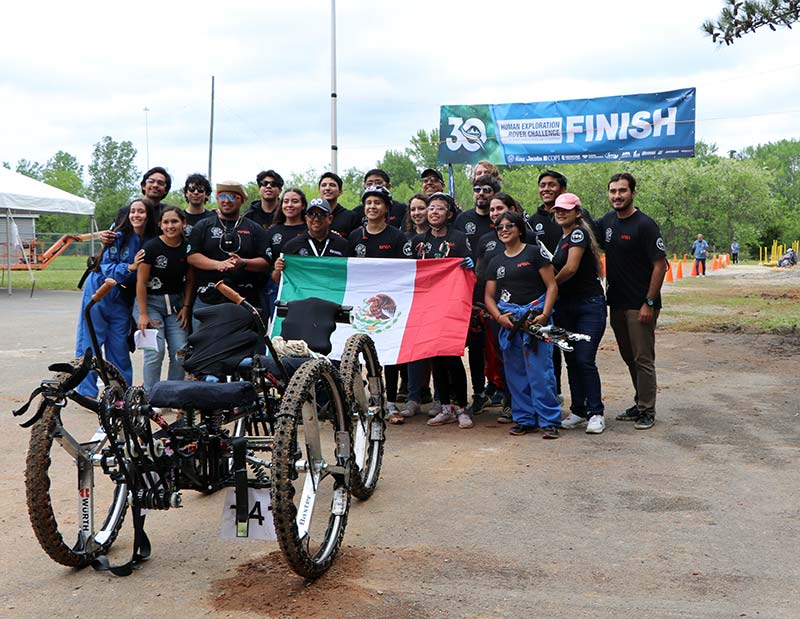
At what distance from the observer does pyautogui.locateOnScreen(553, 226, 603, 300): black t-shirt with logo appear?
7.97 metres

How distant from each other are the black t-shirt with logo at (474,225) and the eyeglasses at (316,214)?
4.55 feet

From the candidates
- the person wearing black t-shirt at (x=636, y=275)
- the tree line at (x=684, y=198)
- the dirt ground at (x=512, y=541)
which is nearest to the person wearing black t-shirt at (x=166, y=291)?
the dirt ground at (x=512, y=541)

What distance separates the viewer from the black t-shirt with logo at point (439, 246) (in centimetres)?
841

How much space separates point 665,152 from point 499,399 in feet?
33.8

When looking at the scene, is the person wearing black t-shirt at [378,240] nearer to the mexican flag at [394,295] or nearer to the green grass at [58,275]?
the mexican flag at [394,295]

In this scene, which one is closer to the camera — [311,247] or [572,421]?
[572,421]

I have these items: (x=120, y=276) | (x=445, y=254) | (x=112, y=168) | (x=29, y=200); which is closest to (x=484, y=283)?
(x=445, y=254)

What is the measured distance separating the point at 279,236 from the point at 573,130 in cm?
1178

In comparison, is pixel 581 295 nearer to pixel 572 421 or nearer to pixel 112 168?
pixel 572 421

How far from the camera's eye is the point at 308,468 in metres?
4.41

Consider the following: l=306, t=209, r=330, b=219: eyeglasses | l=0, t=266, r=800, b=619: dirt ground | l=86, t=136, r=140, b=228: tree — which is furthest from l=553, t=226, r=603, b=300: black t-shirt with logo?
l=86, t=136, r=140, b=228: tree

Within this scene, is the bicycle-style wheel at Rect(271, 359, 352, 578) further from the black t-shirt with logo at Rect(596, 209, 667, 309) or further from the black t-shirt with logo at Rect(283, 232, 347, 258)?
the black t-shirt with logo at Rect(596, 209, 667, 309)

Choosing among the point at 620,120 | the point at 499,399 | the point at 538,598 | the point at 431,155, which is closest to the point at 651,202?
the point at 431,155

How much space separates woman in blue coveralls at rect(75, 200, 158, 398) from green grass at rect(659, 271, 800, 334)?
10997 millimetres
